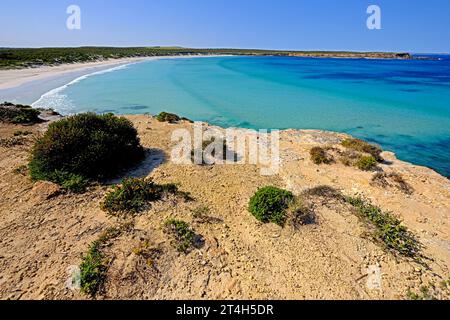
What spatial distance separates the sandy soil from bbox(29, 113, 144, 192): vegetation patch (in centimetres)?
61

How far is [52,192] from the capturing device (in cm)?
824

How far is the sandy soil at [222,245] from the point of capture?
550 centimetres

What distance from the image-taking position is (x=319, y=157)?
11805 millimetres

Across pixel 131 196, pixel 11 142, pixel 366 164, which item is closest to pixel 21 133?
pixel 11 142

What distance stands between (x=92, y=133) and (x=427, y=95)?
4248cm

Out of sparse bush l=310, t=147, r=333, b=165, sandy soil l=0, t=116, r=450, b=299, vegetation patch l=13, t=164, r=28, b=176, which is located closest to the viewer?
sandy soil l=0, t=116, r=450, b=299

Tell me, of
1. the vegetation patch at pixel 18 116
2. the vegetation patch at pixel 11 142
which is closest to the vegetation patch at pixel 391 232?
the vegetation patch at pixel 11 142

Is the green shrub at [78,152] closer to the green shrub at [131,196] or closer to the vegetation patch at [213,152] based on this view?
the green shrub at [131,196]

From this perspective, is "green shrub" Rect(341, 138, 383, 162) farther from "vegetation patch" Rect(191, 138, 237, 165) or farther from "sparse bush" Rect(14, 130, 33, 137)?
"sparse bush" Rect(14, 130, 33, 137)

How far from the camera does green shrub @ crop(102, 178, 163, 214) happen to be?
771 centimetres

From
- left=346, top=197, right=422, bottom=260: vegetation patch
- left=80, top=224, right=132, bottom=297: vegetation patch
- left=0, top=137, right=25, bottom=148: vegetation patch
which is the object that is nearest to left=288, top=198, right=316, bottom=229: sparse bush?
left=346, top=197, right=422, bottom=260: vegetation patch

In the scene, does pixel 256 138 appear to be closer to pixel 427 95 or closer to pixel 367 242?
pixel 367 242

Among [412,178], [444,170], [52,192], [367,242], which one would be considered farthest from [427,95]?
[52,192]

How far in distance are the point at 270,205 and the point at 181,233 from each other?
2.62 meters
